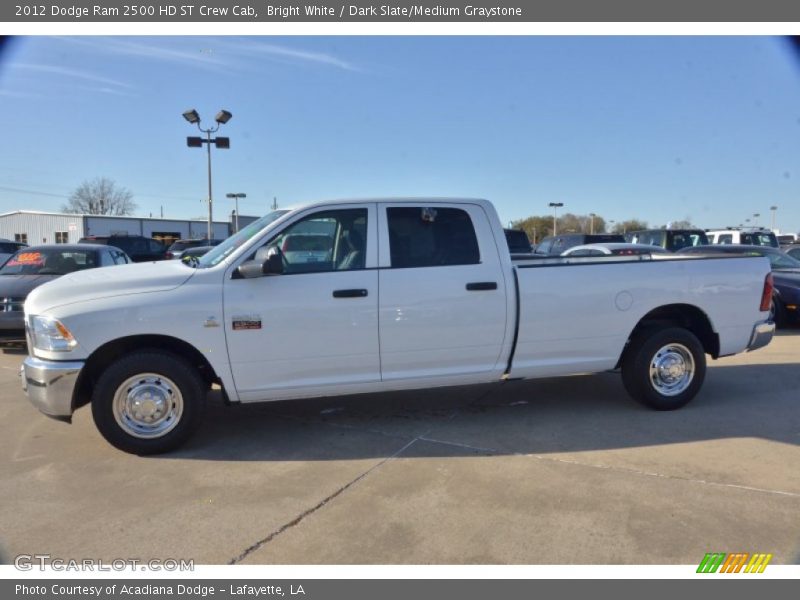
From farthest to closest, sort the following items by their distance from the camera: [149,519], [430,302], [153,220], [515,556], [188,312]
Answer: [153,220]
[430,302]
[188,312]
[149,519]
[515,556]

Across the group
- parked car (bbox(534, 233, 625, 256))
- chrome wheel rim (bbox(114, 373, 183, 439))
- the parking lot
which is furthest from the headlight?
parked car (bbox(534, 233, 625, 256))

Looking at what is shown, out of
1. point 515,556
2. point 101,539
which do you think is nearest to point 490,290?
point 515,556

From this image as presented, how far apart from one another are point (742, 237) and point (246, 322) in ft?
62.8

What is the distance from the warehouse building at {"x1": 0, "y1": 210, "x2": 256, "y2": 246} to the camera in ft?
181

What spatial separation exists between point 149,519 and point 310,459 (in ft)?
4.08

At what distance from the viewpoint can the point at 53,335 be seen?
165 inches

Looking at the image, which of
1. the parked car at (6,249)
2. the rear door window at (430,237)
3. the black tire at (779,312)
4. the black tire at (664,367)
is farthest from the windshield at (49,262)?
the black tire at (779,312)

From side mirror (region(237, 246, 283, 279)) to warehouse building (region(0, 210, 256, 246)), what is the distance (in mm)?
52215

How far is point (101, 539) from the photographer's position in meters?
3.25

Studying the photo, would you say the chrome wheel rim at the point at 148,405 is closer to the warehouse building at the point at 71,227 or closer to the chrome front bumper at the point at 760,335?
the chrome front bumper at the point at 760,335

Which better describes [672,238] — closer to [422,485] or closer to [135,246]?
[422,485]

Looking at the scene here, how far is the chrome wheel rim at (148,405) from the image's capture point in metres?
4.32

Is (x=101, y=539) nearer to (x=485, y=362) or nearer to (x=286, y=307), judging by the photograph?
(x=286, y=307)

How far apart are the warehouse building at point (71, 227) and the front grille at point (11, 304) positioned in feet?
156
